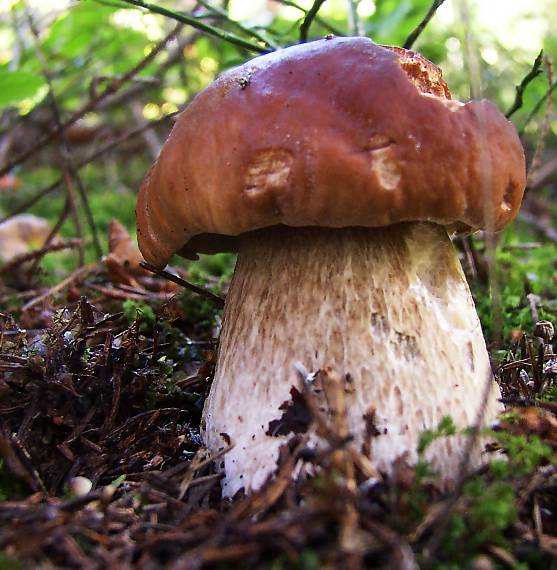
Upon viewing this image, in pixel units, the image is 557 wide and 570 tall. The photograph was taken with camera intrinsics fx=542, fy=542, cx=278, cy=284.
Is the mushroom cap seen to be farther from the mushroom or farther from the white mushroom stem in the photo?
the white mushroom stem

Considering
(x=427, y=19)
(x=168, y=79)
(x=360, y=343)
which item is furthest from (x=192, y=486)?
(x=168, y=79)

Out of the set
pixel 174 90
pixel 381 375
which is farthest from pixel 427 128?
pixel 174 90

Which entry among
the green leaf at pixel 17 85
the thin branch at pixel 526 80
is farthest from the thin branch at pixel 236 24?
the thin branch at pixel 526 80

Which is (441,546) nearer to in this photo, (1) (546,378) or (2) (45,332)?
(1) (546,378)

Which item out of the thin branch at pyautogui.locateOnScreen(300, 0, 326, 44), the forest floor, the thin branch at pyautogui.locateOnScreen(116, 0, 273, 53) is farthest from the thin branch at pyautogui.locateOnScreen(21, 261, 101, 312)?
the thin branch at pyautogui.locateOnScreen(300, 0, 326, 44)

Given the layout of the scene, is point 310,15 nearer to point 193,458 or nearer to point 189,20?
point 189,20

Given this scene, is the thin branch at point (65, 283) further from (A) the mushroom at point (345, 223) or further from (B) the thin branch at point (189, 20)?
(B) the thin branch at point (189, 20)
